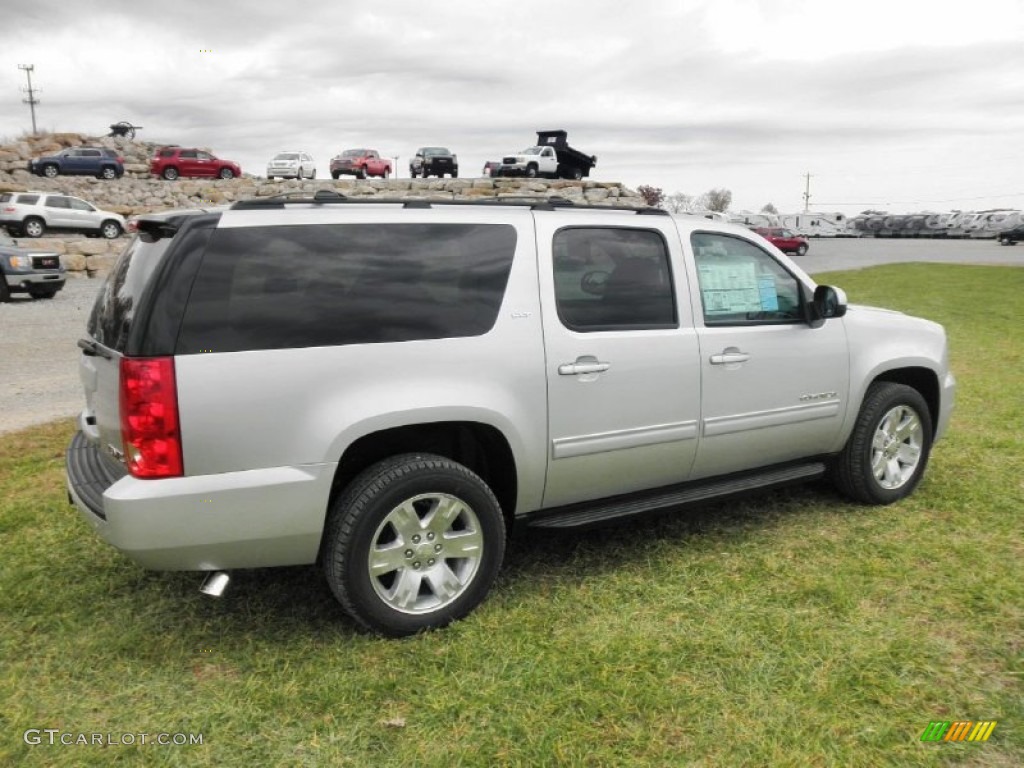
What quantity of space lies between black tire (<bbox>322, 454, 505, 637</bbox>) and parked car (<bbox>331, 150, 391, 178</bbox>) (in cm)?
3827

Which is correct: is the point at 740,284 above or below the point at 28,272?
above

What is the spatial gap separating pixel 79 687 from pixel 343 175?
41.1m

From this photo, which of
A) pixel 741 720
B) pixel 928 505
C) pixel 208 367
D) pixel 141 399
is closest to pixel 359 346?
pixel 208 367

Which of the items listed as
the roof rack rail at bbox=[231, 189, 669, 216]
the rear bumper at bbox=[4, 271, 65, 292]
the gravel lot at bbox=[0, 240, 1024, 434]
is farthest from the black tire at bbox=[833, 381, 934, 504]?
the rear bumper at bbox=[4, 271, 65, 292]

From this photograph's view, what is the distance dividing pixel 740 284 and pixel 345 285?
2.17m

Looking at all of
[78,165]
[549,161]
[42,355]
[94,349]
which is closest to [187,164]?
[78,165]

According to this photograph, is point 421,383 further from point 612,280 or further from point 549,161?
point 549,161

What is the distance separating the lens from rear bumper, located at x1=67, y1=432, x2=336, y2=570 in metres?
2.96

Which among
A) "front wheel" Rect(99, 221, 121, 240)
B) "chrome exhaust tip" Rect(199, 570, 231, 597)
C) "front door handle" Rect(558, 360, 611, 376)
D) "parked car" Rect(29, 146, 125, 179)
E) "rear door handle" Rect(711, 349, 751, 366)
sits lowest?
"chrome exhaust tip" Rect(199, 570, 231, 597)

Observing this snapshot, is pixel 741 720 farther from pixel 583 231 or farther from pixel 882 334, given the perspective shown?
pixel 882 334

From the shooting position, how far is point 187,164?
3722 centimetres

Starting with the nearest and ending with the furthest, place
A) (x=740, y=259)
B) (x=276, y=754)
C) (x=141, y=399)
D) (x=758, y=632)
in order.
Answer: (x=276, y=754)
(x=141, y=399)
(x=758, y=632)
(x=740, y=259)

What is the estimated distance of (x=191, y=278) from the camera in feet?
9.89

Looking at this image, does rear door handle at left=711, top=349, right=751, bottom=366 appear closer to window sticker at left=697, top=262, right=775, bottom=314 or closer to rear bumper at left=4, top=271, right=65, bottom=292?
window sticker at left=697, top=262, right=775, bottom=314
